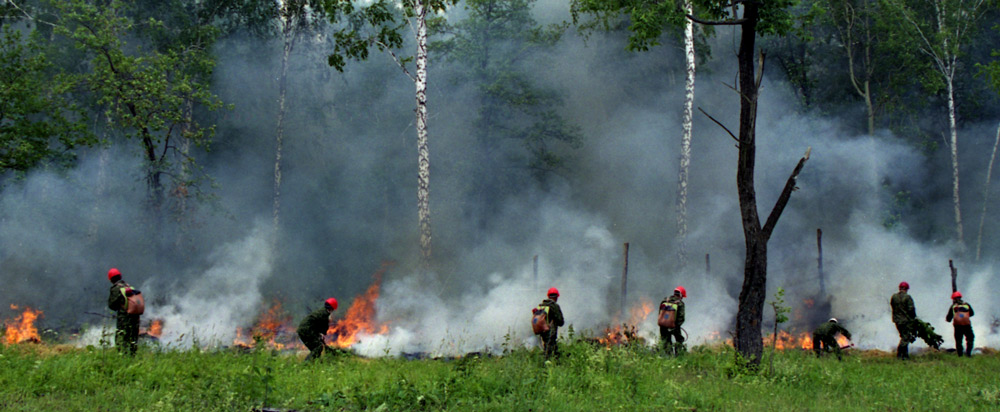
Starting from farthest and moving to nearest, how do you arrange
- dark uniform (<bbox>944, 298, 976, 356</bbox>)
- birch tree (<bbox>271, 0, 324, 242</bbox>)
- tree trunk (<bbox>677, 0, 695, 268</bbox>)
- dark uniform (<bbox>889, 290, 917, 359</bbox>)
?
birch tree (<bbox>271, 0, 324, 242</bbox>) → tree trunk (<bbox>677, 0, 695, 268</bbox>) → dark uniform (<bbox>944, 298, 976, 356</bbox>) → dark uniform (<bbox>889, 290, 917, 359</bbox>)

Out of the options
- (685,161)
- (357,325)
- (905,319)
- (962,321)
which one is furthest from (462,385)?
(685,161)

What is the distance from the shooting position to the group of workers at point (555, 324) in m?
8.84

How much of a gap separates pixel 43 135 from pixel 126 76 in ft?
7.67

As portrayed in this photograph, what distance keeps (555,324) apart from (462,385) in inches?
143

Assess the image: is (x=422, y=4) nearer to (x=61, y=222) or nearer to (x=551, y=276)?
(x=551, y=276)

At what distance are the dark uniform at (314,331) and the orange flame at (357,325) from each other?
138 inches

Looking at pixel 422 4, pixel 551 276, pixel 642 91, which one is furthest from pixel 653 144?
pixel 422 4

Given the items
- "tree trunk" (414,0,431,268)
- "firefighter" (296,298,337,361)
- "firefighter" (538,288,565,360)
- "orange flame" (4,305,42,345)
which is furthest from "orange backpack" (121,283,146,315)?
"tree trunk" (414,0,431,268)

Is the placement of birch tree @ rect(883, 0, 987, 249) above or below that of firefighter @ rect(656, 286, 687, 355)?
above

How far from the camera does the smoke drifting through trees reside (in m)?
17.6

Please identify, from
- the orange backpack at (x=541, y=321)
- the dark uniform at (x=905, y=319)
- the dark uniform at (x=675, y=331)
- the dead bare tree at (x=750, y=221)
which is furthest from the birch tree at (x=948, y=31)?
the orange backpack at (x=541, y=321)

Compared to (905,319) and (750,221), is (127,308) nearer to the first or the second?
(750,221)

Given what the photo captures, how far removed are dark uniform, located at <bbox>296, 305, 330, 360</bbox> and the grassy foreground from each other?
21.6 inches

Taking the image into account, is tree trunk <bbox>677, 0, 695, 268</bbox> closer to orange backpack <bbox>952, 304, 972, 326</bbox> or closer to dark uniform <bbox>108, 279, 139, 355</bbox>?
orange backpack <bbox>952, 304, 972, 326</bbox>
